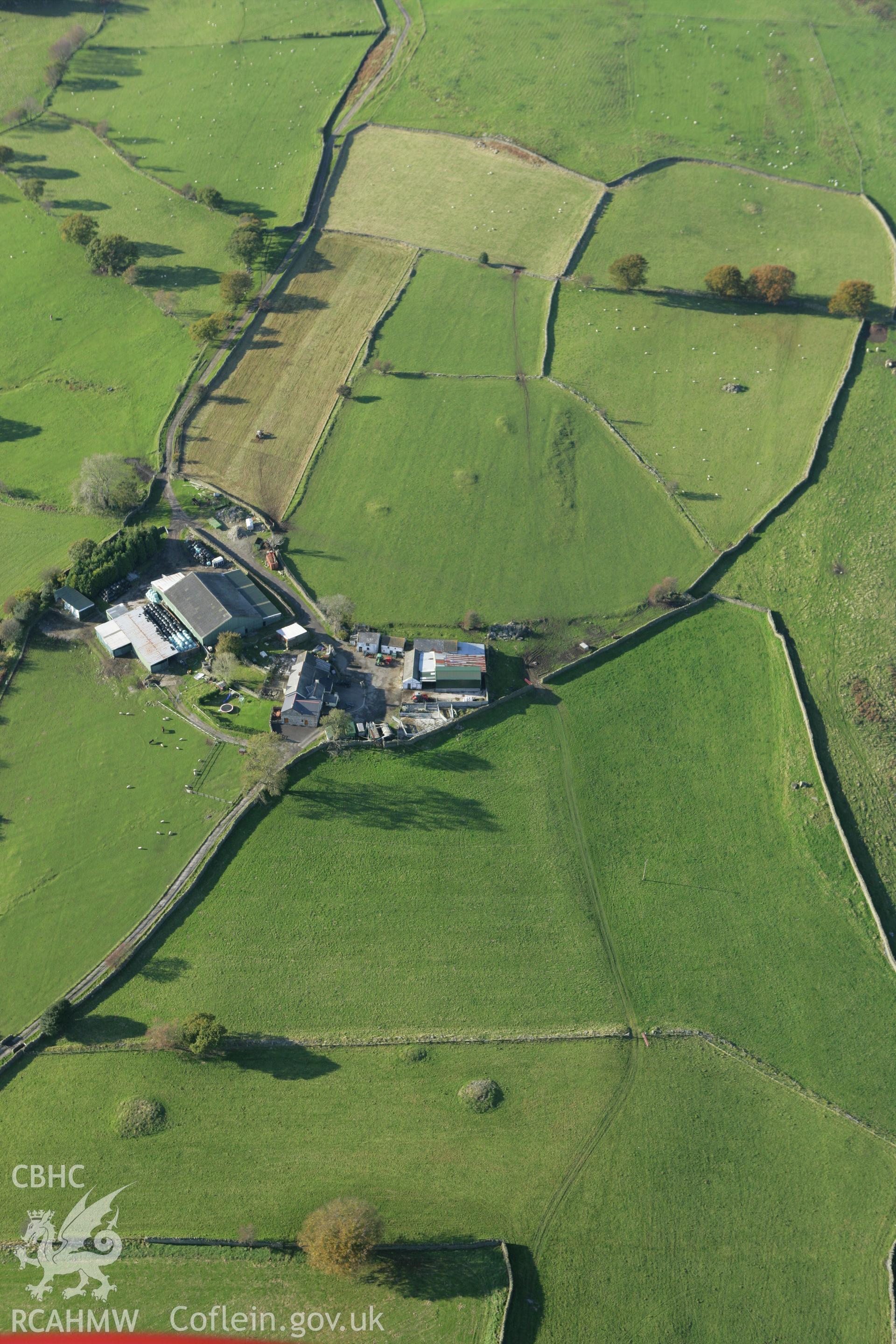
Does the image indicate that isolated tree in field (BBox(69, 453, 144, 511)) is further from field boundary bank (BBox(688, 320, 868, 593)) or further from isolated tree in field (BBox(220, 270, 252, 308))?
field boundary bank (BBox(688, 320, 868, 593))

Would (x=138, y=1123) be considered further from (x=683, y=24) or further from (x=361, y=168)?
(x=683, y=24)

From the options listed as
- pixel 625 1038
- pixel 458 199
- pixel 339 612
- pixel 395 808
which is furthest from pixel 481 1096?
pixel 458 199

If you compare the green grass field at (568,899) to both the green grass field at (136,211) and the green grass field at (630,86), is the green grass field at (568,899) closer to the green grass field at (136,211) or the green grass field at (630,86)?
the green grass field at (136,211)

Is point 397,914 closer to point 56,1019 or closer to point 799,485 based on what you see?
point 56,1019

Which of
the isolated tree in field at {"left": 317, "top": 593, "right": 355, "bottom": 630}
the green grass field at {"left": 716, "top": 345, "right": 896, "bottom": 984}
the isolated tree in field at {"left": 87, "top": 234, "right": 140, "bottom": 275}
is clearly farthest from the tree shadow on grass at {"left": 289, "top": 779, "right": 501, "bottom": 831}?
the isolated tree in field at {"left": 87, "top": 234, "right": 140, "bottom": 275}

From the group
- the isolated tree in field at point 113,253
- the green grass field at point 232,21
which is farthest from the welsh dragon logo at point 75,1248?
the green grass field at point 232,21
